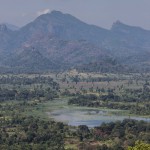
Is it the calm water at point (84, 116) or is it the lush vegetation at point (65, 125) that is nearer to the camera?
the lush vegetation at point (65, 125)

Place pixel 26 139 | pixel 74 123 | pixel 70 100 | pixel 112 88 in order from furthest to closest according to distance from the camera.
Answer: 1. pixel 112 88
2. pixel 70 100
3. pixel 74 123
4. pixel 26 139

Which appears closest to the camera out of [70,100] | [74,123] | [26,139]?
[26,139]

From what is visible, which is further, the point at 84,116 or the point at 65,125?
the point at 84,116

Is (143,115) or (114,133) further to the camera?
(143,115)

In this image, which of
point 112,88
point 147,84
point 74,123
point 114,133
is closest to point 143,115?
point 74,123

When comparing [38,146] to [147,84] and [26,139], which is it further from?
[147,84]

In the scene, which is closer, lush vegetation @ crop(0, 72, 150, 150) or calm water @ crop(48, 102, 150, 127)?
lush vegetation @ crop(0, 72, 150, 150)

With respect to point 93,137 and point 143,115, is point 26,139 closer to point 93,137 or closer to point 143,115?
point 93,137

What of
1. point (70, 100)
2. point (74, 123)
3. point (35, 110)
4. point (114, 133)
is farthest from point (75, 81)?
point (114, 133)
